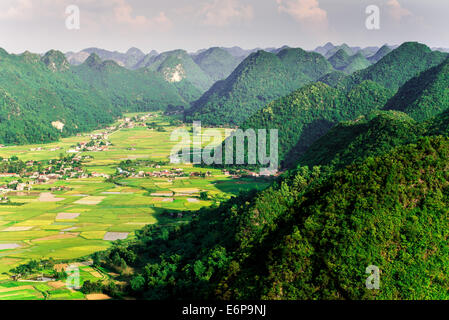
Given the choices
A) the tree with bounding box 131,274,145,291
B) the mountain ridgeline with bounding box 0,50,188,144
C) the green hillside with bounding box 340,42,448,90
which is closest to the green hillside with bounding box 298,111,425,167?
the tree with bounding box 131,274,145,291

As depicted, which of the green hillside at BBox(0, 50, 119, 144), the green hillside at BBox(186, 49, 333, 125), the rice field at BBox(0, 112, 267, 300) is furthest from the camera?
the green hillside at BBox(186, 49, 333, 125)

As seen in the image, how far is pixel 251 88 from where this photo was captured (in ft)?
597

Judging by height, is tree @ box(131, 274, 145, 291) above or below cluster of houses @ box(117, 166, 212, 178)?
below

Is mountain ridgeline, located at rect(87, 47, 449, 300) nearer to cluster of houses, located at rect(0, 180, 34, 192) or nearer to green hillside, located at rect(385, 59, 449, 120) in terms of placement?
cluster of houses, located at rect(0, 180, 34, 192)

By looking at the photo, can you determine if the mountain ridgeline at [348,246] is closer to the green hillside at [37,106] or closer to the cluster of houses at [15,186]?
the cluster of houses at [15,186]

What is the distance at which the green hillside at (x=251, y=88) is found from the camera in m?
168

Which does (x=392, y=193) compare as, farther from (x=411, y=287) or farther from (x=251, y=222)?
(x=251, y=222)

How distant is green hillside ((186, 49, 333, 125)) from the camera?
16825 centimetres

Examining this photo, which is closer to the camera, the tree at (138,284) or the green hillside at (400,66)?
the tree at (138,284)

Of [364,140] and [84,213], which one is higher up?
[364,140]

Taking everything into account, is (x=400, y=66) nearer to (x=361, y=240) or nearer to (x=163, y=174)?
(x=163, y=174)

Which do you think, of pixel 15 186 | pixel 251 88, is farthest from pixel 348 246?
pixel 251 88

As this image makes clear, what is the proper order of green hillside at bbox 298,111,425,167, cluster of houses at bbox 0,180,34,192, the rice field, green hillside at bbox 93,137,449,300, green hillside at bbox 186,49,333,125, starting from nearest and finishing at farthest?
green hillside at bbox 93,137,449,300
the rice field
green hillside at bbox 298,111,425,167
cluster of houses at bbox 0,180,34,192
green hillside at bbox 186,49,333,125

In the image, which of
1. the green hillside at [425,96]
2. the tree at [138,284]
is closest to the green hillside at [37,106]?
the green hillside at [425,96]
